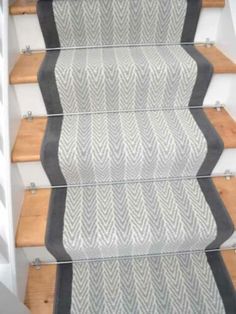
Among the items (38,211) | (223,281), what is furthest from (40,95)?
(223,281)

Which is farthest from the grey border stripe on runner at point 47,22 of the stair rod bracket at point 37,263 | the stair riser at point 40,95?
the stair rod bracket at point 37,263

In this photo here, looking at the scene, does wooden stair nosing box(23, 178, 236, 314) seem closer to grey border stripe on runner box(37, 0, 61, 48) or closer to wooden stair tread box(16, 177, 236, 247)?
wooden stair tread box(16, 177, 236, 247)

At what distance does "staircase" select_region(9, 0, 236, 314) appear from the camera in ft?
3.55

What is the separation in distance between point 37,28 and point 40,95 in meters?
0.30

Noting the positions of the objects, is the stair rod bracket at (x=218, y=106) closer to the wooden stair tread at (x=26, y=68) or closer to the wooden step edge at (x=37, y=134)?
the wooden step edge at (x=37, y=134)

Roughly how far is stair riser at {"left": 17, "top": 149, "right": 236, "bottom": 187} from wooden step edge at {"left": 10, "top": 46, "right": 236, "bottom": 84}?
1.04 ft

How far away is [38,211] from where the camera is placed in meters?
1.13

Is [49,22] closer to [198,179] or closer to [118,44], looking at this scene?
[118,44]

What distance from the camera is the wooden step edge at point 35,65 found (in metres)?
1.15

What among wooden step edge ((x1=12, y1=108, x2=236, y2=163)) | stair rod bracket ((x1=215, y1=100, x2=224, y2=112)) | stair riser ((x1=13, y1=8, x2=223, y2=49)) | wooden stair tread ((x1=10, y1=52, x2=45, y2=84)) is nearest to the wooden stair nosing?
wooden step edge ((x1=12, y1=108, x2=236, y2=163))

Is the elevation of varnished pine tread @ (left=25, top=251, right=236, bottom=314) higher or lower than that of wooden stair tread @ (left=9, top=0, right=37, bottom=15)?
lower

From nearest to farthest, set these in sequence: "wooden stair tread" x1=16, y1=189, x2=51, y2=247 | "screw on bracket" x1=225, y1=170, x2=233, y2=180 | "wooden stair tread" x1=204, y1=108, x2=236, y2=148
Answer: "wooden stair tread" x1=16, y1=189, x2=51, y2=247 → "wooden stair tread" x1=204, y1=108, x2=236, y2=148 → "screw on bracket" x1=225, y1=170, x2=233, y2=180

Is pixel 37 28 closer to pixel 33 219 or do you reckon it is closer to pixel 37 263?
pixel 33 219

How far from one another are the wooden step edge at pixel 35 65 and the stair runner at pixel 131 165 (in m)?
0.04
